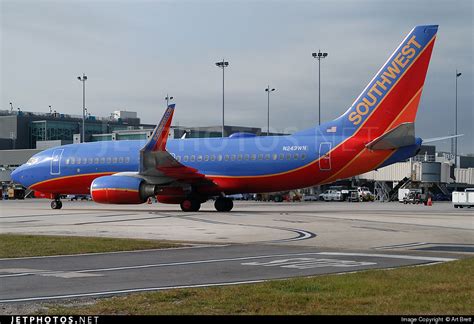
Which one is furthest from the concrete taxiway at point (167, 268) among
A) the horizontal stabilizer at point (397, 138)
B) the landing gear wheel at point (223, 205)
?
the landing gear wheel at point (223, 205)

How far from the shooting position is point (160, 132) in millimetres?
38031

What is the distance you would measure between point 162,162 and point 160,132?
1.76 metres

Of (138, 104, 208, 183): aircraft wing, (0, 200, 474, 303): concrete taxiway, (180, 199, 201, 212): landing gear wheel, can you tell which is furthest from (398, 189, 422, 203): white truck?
(0, 200, 474, 303): concrete taxiway

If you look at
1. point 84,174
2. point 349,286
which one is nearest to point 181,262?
point 349,286

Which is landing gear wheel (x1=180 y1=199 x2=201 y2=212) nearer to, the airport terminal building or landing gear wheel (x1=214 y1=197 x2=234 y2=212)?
landing gear wheel (x1=214 y1=197 x2=234 y2=212)

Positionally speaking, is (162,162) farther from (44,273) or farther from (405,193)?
(405,193)

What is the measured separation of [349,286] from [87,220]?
2279 centimetres

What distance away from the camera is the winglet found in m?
37.9

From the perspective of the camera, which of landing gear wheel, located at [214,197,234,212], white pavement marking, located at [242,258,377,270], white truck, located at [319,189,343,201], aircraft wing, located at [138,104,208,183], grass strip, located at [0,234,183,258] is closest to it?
white pavement marking, located at [242,258,377,270]

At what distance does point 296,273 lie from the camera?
1454 cm

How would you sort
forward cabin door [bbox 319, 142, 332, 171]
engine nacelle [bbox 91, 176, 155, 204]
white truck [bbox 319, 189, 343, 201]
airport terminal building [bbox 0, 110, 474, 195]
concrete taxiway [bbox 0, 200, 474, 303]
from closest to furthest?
1. concrete taxiway [bbox 0, 200, 474, 303]
2. engine nacelle [bbox 91, 176, 155, 204]
3. forward cabin door [bbox 319, 142, 332, 171]
4. airport terminal building [bbox 0, 110, 474, 195]
5. white truck [bbox 319, 189, 343, 201]

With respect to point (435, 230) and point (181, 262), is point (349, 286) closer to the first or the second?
point (181, 262)

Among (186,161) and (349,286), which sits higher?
(186,161)

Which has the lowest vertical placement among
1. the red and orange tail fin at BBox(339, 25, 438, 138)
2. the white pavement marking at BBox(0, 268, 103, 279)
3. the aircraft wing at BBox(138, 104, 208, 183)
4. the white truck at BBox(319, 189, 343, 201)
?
the white truck at BBox(319, 189, 343, 201)
